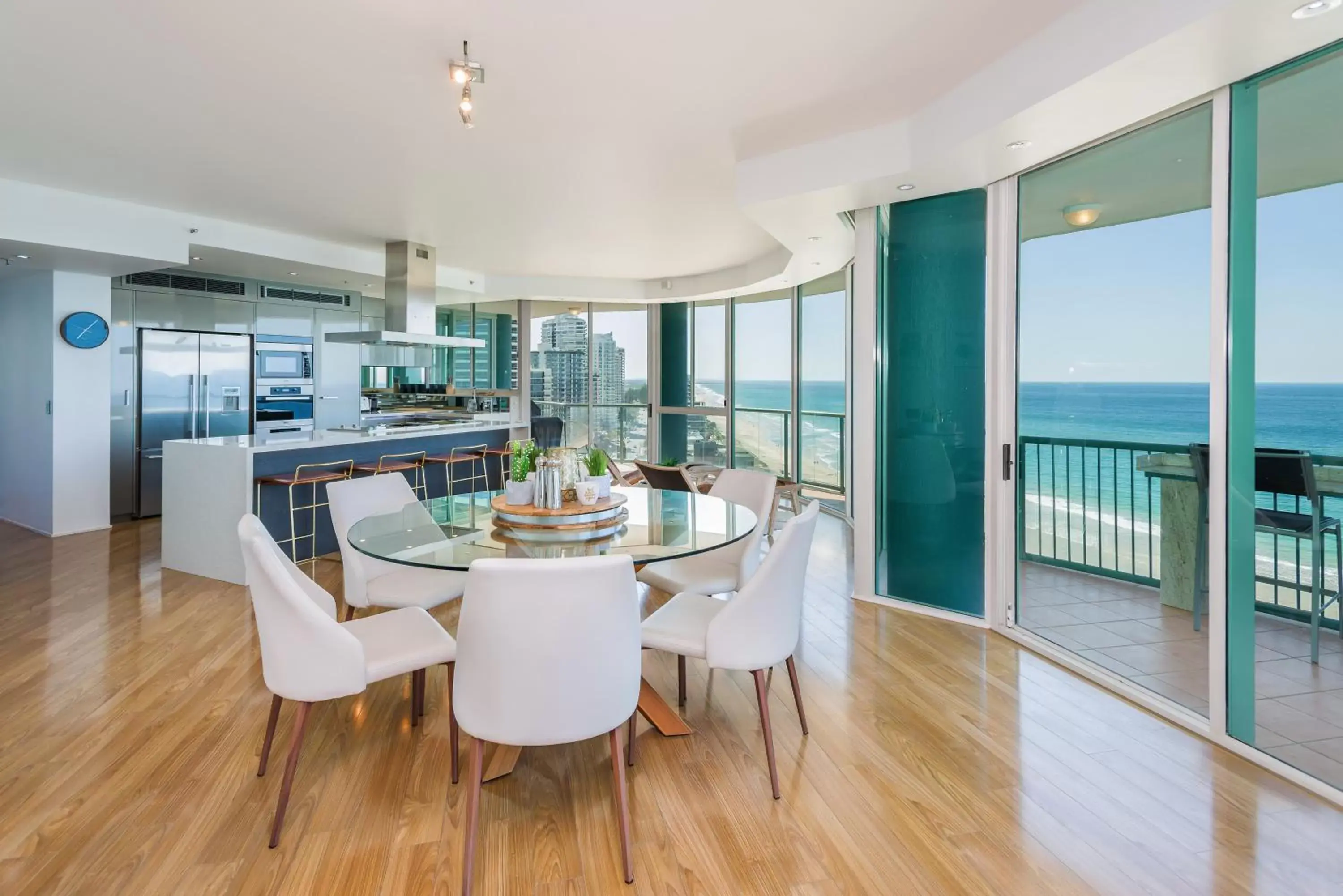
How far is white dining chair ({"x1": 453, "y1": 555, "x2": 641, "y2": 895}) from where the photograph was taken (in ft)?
5.45

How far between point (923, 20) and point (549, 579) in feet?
7.65

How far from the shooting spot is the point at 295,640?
194 centimetres

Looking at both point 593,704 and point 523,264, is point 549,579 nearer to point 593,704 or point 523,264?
point 593,704

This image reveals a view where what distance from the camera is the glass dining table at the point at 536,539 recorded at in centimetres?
226

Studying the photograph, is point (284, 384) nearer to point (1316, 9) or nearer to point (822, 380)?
point (822, 380)

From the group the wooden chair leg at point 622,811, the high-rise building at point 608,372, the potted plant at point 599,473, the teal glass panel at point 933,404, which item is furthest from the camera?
the high-rise building at point 608,372

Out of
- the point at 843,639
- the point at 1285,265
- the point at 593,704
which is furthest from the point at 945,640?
the point at 593,704

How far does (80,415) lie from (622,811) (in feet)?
20.8

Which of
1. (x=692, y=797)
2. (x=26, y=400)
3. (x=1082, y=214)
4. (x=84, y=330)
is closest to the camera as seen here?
(x=692, y=797)

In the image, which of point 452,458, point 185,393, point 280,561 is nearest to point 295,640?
point 280,561

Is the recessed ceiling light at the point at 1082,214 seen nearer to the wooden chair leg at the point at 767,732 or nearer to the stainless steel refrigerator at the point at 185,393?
the wooden chair leg at the point at 767,732

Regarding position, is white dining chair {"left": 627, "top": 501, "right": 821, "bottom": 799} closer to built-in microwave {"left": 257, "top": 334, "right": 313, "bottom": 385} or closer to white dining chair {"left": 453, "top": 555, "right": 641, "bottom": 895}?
white dining chair {"left": 453, "top": 555, "right": 641, "bottom": 895}

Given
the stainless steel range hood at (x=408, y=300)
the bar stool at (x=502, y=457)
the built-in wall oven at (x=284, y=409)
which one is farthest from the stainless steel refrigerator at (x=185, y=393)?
the bar stool at (x=502, y=457)

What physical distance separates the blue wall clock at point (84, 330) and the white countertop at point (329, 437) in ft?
3.56
